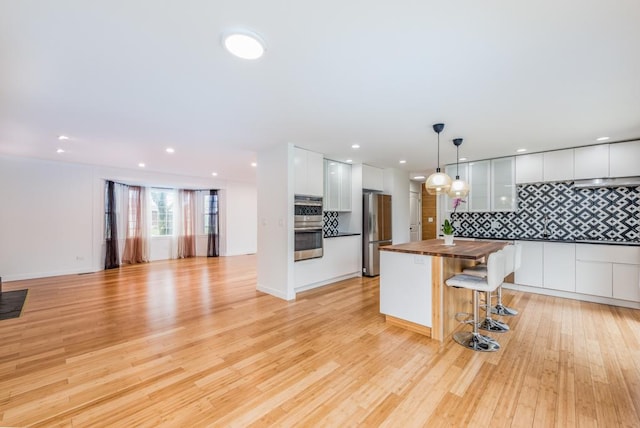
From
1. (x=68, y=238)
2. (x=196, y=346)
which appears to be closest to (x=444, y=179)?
(x=196, y=346)

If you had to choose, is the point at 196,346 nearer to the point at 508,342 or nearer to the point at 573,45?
the point at 508,342

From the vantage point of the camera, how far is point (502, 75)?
2.18 meters

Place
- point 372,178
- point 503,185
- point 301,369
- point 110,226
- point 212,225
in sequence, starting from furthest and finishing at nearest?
point 212,225, point 110,226, point 372,178, point 503,185, point 301,369

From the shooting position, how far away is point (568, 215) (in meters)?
4.56

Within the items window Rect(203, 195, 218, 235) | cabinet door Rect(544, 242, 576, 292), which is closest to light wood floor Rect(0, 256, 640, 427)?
cabinet door Rect(544, 242, 576, 292)

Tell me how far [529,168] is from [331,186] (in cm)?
351

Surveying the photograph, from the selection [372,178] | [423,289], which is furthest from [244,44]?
[372,178]

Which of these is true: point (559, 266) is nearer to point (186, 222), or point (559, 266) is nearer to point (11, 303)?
point (11, 303)

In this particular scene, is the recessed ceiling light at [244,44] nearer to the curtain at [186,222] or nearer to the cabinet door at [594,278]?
the cabinet door at [594,278]

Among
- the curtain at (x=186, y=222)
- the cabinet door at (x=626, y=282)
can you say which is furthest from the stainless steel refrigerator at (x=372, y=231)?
the curtain at (x=186, y=222)

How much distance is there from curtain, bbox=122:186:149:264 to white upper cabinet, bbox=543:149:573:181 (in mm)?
9571

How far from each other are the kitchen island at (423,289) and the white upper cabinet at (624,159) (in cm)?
282

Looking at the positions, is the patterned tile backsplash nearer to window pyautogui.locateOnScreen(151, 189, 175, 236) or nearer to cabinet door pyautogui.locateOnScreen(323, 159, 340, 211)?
cabinet door pyautogui.locateOnScreen(323, 159, 340, 211)

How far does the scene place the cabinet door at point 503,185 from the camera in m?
4.92
